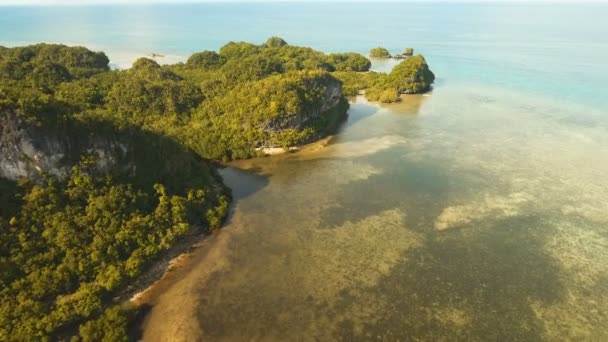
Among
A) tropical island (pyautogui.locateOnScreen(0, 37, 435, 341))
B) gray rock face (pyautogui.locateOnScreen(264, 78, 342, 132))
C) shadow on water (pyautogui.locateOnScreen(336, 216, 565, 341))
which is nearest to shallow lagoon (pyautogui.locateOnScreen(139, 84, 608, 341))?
shadow on water (pyautogui.locateOnScreen(336, 216, 565, 341))

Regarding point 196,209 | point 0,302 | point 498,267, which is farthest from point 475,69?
point 0,302

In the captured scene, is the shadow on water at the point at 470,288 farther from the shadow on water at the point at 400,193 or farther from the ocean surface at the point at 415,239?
the shadow on water at the point at 400,193

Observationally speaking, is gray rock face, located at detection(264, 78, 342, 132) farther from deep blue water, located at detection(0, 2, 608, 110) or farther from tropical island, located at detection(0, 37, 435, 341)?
deep blue water, located at detection(0, 2, 608, 110)

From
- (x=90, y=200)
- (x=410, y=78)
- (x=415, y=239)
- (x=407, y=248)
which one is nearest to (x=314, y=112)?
(x=415, y=239)

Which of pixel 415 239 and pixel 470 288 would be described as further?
pixel 415 239

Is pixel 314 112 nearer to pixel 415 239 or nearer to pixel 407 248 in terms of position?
pixel 415 239

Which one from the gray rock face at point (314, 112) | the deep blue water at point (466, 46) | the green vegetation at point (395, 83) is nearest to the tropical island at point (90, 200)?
the gray rock face at point (314, 112)
